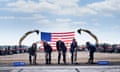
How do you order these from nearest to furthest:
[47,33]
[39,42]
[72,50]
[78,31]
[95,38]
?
1. [72,50]
2. [39,42]
3. [47,33]
4. [78,31]
5. [95,38]

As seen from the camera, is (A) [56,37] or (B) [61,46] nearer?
(B) [61,46]

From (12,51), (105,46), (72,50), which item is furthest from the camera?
(105,46)

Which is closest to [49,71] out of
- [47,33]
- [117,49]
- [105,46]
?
[47,33]

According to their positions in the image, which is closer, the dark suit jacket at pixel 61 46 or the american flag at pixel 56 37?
the dark suit jacket at pixel 61 46

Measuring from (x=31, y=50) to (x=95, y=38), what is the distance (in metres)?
14.8

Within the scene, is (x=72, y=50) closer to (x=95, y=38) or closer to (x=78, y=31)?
(x=78, y=31)

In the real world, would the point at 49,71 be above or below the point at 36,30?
below

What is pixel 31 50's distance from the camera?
28.0m

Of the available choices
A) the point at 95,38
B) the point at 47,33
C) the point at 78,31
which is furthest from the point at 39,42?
the point at 95,38

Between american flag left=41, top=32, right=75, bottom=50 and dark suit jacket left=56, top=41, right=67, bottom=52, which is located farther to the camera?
american flag left=41, top=32, right=75, bottom=50

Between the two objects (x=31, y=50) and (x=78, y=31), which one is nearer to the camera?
(x=31, y=50)

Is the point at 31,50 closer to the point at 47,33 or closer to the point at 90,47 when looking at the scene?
the point at 90,47

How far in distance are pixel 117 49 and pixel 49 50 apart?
40451 millimetres

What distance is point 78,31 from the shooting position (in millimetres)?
38594
